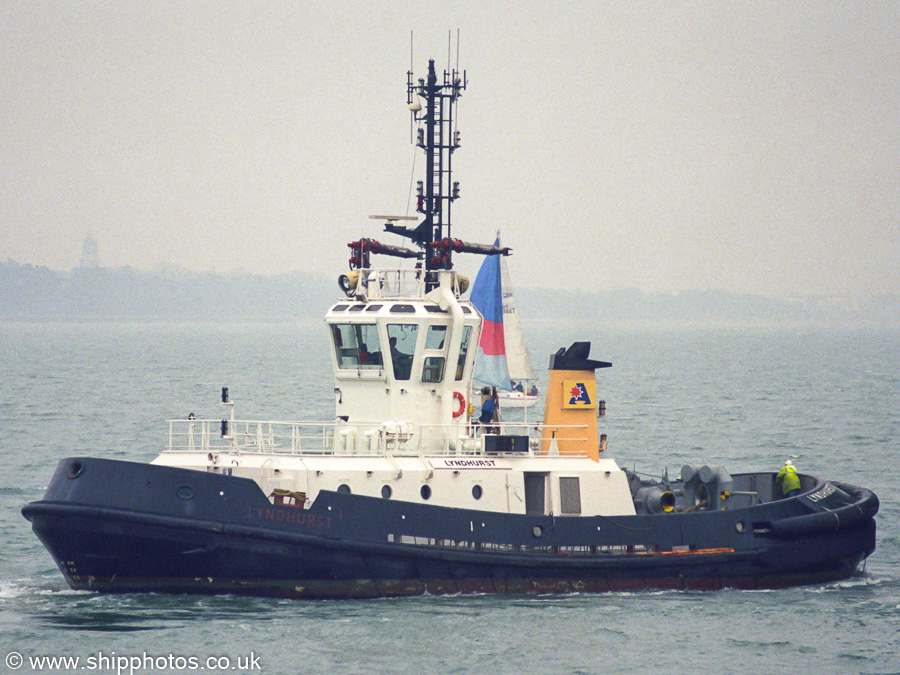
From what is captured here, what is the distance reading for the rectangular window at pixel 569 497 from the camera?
1642cm

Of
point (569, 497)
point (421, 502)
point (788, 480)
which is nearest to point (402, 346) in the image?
point (421, 502)

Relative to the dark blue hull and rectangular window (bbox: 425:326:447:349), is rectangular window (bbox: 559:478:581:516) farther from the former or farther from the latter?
rectangular window (bbox: 425:326:447:349)

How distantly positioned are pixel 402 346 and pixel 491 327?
1931cm

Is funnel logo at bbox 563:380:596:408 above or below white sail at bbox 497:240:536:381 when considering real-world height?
below

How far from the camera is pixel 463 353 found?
1709 centimetres

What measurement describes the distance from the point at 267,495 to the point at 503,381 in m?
20.3

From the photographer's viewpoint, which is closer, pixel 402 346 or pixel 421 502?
pixel 421 502

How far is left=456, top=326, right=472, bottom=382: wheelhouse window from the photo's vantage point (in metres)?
17.0

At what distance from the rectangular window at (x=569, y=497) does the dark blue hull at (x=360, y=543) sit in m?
0.61

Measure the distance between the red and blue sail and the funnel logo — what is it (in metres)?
17.4

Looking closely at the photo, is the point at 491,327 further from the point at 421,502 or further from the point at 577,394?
the point at 421,502

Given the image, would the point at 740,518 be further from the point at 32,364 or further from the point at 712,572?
the point at 32,364

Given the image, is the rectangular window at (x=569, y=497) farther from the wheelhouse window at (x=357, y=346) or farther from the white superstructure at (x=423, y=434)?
the wheelhouse window at (x=357, y=346)

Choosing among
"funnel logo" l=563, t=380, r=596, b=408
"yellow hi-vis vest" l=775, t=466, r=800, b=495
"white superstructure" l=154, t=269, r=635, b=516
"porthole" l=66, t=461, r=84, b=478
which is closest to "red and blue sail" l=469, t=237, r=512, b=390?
"yellow hi-vis vest" l=775, t=466, r=800, b=495
